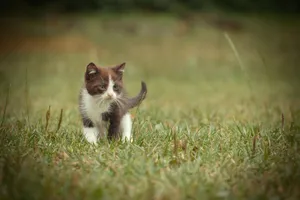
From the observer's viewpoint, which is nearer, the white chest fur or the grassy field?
the grassy field

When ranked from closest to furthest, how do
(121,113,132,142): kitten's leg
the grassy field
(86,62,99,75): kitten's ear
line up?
the grassy field → (86,62,99,75): kitten's ear → (121,113,132,142): kitten's leg

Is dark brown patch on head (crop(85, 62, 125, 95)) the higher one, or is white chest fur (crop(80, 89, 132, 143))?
dark brown patch on head (crop(85, 62, 125, 95))

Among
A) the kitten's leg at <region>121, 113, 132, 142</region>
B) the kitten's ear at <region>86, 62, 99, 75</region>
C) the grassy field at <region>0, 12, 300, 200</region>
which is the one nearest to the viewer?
the grassy field at <region>0, 12, 300, 200</region>

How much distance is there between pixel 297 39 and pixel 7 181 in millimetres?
16964

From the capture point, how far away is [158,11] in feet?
70.7

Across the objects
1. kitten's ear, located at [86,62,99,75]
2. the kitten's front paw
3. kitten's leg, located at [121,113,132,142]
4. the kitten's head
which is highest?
kitten's ear, located at [86,62,99,75]

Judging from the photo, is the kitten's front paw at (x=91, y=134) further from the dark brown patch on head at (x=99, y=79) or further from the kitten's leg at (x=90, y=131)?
the dark brown patch on head at (x=99, y=79)

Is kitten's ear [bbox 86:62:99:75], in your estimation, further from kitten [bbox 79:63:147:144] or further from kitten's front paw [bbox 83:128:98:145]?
kitten's front paw [bbox 83:128:98:145]

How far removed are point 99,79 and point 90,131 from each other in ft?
1.54

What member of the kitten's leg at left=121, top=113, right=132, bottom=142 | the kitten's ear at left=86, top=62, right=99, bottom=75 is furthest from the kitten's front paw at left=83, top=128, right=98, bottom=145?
the kitten's ear at left=86, top=62, right=99, bottom=75

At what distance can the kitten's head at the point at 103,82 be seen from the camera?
4625 millimetres

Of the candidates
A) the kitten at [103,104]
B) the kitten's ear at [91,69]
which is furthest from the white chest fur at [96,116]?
the kitten's ear at [91,69]

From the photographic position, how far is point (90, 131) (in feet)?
15.5

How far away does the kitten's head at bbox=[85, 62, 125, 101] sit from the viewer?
182 inches
